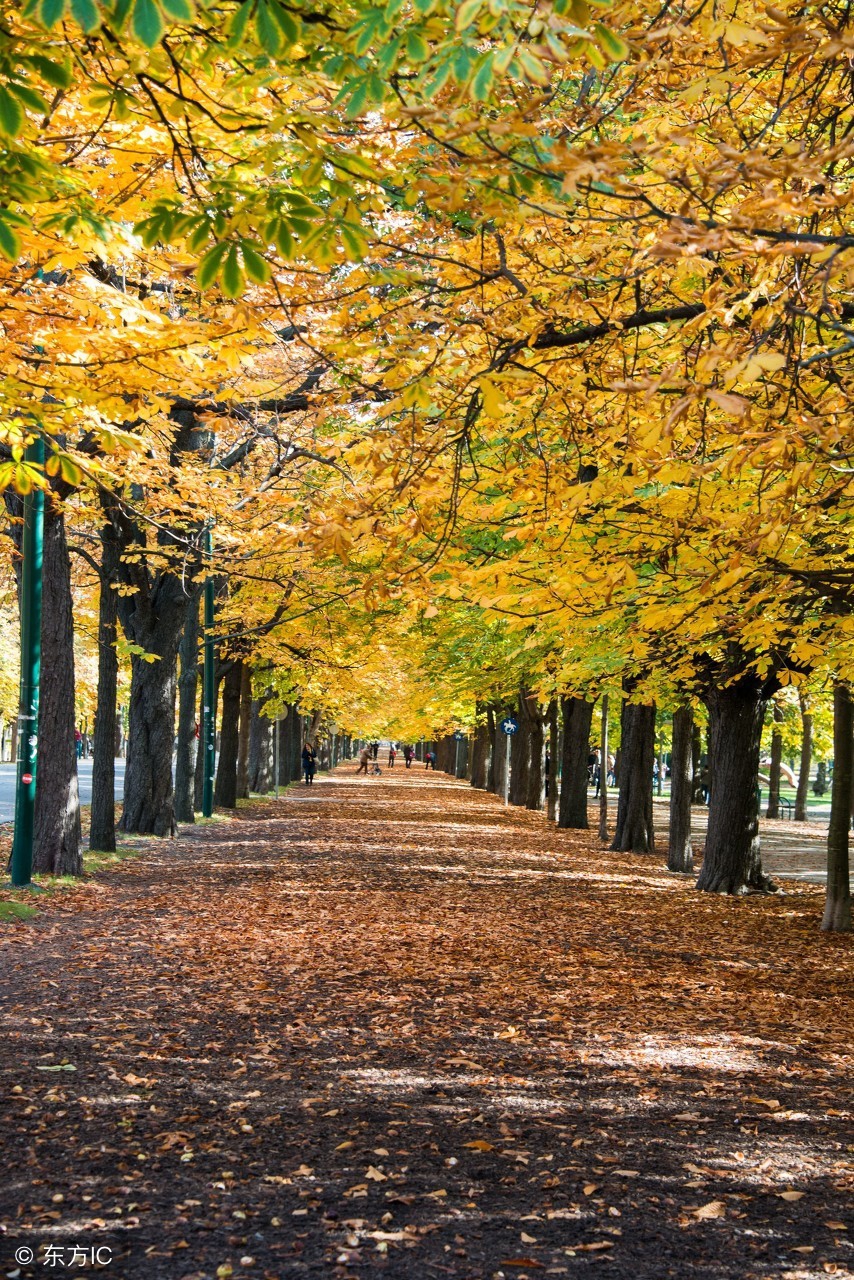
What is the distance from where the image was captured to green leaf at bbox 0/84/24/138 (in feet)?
11.6

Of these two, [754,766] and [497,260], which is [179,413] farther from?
[497,260]

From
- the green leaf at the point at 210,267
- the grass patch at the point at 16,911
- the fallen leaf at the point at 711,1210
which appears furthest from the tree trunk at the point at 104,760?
the green leaf at the point at 210,267

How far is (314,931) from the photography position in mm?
11703

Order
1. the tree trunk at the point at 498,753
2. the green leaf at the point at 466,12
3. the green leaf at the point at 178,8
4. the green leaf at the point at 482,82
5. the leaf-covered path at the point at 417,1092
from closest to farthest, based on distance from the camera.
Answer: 1. the green leaf at the point at 178,8
2. the green leaf at the point at 466,12
3. the green leaf at the point at 482,82
4. the leaf-covered path at the point at 417,1092
5. the tree trunk at the point at 498,753

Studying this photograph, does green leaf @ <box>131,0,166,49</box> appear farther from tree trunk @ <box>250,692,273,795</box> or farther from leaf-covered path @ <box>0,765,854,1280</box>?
tree trunk @ <box>250,692,273,795</box>

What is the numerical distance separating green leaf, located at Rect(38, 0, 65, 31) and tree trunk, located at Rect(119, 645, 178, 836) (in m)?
16.3

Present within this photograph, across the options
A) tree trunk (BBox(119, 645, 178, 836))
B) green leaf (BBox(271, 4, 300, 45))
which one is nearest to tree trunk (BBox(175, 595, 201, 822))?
tree trunk (BBox(119, 645, 178, 836))

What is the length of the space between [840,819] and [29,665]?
847 centimetres

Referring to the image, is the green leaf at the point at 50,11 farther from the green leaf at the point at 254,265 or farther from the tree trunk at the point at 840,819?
the tree trunk at the point at 840,819

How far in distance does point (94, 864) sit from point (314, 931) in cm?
497

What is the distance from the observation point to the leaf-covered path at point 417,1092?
4328mm

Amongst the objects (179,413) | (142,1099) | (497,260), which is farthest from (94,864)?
(497,260)

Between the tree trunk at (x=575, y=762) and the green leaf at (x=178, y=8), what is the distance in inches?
946

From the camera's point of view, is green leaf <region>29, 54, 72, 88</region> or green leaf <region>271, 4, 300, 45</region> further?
green leaf <region>29, 54, 72, 88</region>
